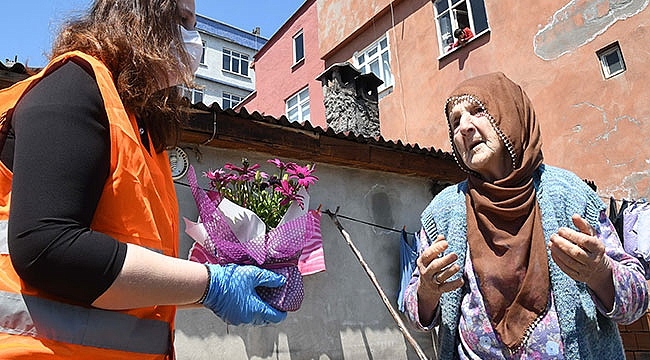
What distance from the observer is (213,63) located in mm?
27344

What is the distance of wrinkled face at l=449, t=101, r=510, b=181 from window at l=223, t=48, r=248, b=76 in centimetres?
2774

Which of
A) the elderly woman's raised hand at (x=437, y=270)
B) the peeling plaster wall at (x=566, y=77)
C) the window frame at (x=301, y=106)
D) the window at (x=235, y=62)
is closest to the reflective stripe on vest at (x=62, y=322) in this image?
the elderly woman's raised hand at (x=437, y=270)

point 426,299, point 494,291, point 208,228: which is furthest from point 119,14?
point 494,291

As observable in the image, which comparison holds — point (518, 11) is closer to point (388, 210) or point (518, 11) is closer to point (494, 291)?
point (388, 210)

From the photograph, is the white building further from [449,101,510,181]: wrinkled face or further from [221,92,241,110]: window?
[449,101,510,181]: wrinkled face

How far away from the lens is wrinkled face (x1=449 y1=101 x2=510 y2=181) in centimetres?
174

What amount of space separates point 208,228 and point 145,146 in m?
0.90

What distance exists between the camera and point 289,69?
15930 mm

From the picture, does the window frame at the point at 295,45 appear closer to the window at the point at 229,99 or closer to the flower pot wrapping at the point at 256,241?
the window at the point at 229,99

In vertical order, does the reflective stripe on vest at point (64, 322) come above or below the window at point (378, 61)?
below

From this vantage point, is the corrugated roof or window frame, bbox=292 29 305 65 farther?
window frame, bbox=292 29 305 65

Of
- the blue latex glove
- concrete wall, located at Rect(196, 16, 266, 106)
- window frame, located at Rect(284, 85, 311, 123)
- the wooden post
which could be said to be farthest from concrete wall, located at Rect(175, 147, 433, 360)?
concrete wall, located at Rect(196, 16, 266, 106)

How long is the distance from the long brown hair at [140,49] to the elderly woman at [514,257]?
0.95 meters

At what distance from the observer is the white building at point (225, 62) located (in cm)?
2692
